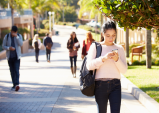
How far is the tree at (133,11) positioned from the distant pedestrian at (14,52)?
8.79 feet

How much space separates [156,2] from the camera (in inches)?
263

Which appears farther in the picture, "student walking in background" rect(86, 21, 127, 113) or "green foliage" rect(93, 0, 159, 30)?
"green foliage" rect(93, 0, 159, 30)

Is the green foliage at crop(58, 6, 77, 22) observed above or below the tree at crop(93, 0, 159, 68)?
above

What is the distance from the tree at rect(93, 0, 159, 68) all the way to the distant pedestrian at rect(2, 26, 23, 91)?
8.79ft

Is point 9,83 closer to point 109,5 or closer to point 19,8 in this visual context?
point 109,5

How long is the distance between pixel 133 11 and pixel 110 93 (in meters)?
3.61

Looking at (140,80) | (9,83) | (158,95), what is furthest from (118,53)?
(9,83)

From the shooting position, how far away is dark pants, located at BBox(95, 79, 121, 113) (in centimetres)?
376

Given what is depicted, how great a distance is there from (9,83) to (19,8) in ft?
77.0

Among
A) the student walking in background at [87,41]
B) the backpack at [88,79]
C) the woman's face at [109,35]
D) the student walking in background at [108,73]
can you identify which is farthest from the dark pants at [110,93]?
the student walking in background at [87,41]

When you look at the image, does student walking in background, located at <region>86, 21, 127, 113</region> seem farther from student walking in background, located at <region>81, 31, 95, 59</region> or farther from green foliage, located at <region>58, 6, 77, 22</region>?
green foliage, located at <region>58, 6, 77, 22</region>

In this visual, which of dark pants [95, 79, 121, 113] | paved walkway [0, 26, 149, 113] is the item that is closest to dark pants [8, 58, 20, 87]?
paved walkway [0, 26, 149, 113]

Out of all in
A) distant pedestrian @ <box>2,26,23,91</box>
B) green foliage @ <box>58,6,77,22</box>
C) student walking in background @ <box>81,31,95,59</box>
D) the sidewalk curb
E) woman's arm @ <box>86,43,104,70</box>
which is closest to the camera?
woman's arm @ <box>86,43,104,70</box>

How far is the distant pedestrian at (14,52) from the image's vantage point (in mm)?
8234
